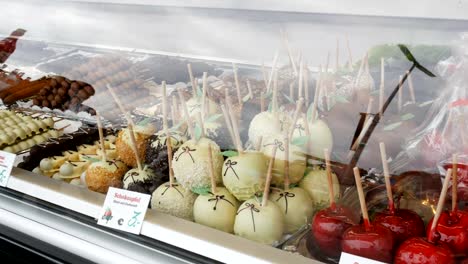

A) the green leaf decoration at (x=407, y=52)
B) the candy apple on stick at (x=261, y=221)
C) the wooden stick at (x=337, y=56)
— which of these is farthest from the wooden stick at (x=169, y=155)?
the green leaf decoration at (x=407, y=52)

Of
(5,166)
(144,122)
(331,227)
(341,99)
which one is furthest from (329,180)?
(5,166)

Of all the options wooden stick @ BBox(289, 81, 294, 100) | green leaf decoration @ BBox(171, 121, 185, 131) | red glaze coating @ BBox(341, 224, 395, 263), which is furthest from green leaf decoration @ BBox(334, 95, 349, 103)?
red glaze coating @ BBox(341, 224, 395, 263)

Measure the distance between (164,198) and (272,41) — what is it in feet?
2.13

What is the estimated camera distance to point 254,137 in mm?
1505

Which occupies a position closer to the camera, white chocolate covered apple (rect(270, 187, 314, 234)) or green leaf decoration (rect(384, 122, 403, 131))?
white chocolate covered apple (rect(270, 187, 314, 234))

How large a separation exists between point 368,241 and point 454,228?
169 mm

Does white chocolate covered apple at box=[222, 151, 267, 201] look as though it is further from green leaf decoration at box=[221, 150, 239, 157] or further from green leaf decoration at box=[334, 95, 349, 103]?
green leaf decoration at box=[334, 95, 349, 103]

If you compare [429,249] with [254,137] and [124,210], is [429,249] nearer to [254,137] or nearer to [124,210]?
[254,137]

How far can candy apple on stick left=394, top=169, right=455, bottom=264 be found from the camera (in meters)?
1.07

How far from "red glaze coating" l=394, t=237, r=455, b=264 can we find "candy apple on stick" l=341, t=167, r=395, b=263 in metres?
0.02

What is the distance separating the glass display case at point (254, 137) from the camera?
4.21ft

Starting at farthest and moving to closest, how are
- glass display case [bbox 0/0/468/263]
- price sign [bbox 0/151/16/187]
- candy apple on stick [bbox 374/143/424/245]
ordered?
price sign [bbox 0/151/16/187] → glass display case [bbox 0/0/468/263] → candy apple on stick [bbox 374/143/424/245]

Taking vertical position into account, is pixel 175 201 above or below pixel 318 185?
below

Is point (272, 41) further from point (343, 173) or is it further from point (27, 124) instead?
point (27, 124)
